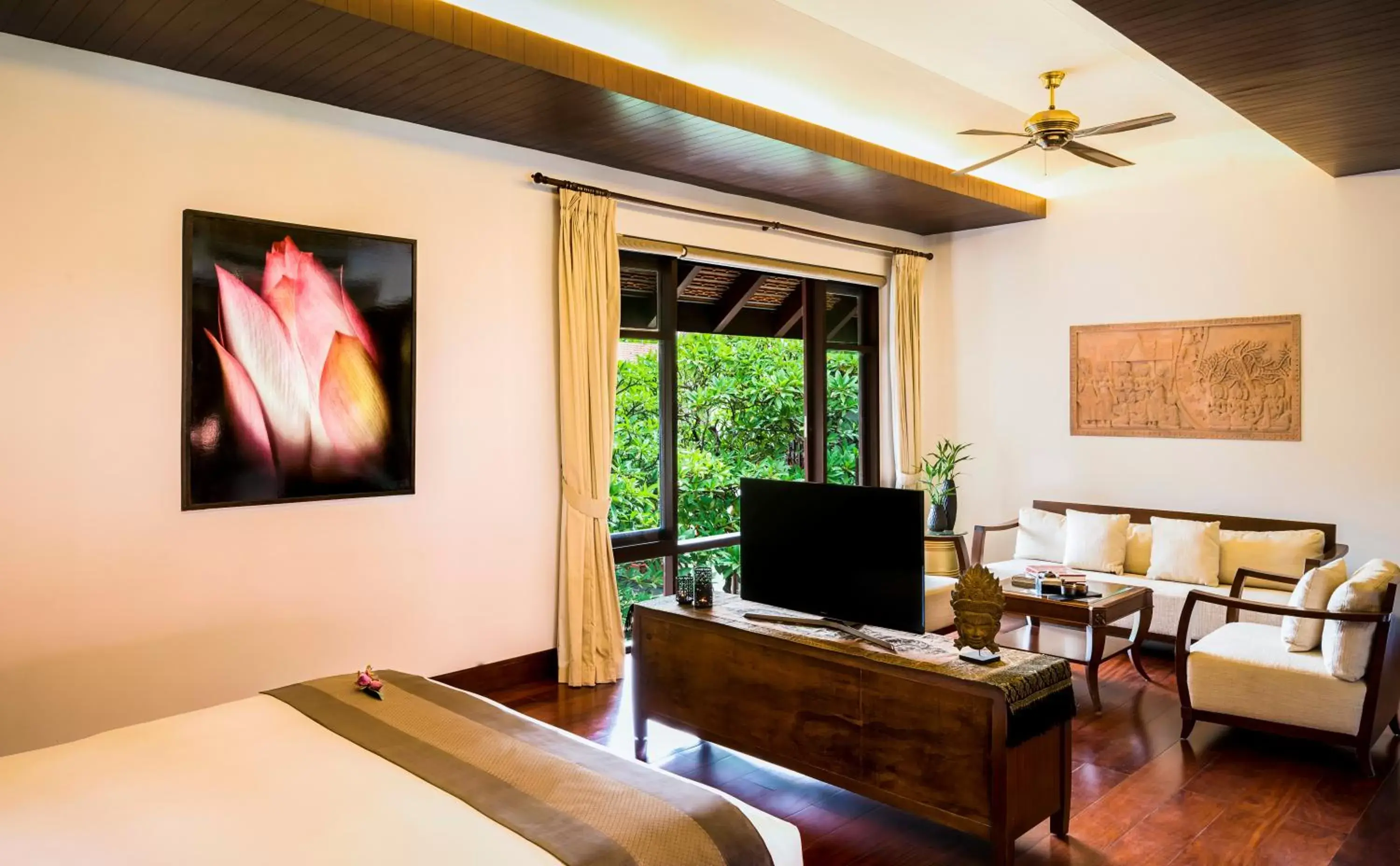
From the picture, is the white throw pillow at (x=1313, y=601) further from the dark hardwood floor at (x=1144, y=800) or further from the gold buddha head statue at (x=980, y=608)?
the gold buddha head statue at (x=980, y=608)

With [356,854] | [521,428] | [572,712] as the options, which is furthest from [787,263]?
[356,854]

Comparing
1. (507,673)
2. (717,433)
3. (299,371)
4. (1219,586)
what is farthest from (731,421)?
(299,371)

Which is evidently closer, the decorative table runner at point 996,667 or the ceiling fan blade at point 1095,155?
the decorative table runner at point 996,667

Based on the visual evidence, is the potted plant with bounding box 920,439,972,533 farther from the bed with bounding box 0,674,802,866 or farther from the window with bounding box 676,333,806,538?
the bed with bounding box 0,674,802,866

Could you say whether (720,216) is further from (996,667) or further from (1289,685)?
(1289,685)

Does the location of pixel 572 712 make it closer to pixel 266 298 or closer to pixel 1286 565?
pixel 266 298

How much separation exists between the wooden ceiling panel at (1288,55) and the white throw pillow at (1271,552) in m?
2.15

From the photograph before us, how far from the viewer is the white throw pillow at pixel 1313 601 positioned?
3.88 m

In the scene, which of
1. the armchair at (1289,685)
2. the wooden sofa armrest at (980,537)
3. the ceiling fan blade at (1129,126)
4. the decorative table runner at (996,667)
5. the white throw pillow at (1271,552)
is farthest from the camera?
the wooden sofa armrest at (980,537)

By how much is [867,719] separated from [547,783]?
4.22ft

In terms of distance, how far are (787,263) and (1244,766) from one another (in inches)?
149

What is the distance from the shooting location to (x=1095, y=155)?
480cm

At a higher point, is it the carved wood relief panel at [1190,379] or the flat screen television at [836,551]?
the carved wood relief panel at [1190,379]

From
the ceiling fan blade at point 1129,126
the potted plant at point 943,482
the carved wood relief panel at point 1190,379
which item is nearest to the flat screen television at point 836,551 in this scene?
the ceiling fan blade at point 1129,126
